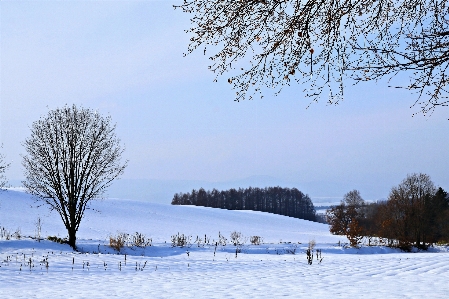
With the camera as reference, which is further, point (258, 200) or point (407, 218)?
point (258, 200)

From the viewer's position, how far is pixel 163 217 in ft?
155

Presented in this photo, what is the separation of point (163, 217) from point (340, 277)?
38.2 metres

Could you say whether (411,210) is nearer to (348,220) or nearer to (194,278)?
(348,220)

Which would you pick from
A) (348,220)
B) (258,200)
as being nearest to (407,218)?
(348,220)

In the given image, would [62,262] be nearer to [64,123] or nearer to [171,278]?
[171,278]

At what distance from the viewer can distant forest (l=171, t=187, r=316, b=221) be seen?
313 feet

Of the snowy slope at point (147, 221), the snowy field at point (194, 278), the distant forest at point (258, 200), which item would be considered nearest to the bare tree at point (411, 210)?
the snowy slope at point (147, 221)

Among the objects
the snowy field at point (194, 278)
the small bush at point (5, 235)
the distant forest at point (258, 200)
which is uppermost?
the distant forest at point (258, 200)

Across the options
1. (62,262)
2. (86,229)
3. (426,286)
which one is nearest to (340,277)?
(426,286)

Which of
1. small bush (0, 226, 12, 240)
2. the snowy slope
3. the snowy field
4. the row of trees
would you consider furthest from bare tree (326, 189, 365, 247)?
small bush (0, 226, 12, 240)

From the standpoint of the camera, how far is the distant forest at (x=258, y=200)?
95.5 metres

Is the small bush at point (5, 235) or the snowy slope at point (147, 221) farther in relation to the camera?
the snowy slope at point (147, 221)

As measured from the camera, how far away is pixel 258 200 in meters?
99.1

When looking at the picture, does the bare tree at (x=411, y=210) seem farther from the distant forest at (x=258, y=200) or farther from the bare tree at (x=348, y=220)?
the distant forest at (x=258, y=200)
